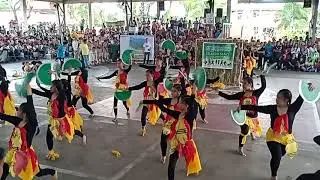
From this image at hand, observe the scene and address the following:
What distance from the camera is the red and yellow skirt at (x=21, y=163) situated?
4.45 meters

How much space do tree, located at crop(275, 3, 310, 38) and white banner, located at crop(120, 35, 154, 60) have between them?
12241 millimetres

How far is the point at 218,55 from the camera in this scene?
12.7m

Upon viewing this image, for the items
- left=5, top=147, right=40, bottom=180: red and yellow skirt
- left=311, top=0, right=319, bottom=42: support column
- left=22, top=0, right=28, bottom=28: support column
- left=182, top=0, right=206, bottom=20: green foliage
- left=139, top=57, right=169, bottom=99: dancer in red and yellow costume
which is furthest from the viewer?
left=182, top=0, right=206, bottom=20: green foliage

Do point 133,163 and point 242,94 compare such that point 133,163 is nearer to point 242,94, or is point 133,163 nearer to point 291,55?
point 242,94

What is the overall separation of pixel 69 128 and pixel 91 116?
2.78 metres

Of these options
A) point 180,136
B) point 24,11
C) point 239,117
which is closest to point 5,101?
point 180,136

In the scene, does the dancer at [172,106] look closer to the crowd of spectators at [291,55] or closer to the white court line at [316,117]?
the white court line at [316,117]

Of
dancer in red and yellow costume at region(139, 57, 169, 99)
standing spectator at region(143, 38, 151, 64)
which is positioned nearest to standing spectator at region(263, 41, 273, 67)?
standing spectator at region(143, 38, 151, 64)

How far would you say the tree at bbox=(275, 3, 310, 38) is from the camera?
26383mm

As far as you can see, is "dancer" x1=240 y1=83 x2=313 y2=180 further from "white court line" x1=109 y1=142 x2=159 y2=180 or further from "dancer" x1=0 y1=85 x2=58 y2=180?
"dancer" x1=0 y1=85 x2=58 y2=180

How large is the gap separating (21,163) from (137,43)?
15064 mm

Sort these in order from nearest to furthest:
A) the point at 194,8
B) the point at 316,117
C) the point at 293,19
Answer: the point at 316,117, the point at 293,19, the point at 194,8

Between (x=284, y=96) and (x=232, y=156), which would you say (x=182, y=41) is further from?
(x=284, y=96)

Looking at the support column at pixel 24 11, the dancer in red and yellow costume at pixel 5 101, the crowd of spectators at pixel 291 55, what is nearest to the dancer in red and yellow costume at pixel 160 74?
the dancer in red and yellow costume at pixel 5 101
